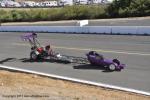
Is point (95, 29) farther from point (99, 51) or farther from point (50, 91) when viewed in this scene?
point (50, 91)

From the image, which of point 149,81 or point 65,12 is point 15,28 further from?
point 149,81

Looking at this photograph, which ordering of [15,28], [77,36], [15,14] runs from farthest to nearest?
[15,14]
[15,28]
[77,36]

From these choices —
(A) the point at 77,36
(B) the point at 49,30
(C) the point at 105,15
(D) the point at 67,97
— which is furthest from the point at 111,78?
(C) the point at 105,15

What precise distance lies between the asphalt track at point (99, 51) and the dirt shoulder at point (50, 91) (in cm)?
119

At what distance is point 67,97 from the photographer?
12688 millimetres

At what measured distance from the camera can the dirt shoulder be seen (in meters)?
12.8

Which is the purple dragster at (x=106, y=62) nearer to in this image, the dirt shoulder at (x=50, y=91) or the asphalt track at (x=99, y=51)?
the asphalt track at (x=99, y=51)

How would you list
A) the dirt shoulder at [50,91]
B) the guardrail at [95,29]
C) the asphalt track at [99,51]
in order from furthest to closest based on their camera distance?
the guardrail at [95,29]
the asphalt track at [99,51]
the dirt shoulder at [50,91]

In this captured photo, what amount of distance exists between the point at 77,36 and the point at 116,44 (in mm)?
6931

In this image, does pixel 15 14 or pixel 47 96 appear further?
pixel 15 14

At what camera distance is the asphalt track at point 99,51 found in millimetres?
16388

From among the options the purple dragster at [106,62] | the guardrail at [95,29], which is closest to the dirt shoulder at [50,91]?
the purple dragster at [106,62]

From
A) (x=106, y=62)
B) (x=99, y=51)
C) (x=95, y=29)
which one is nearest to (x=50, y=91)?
(x=106, y=62)

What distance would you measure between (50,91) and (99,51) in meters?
9.74
